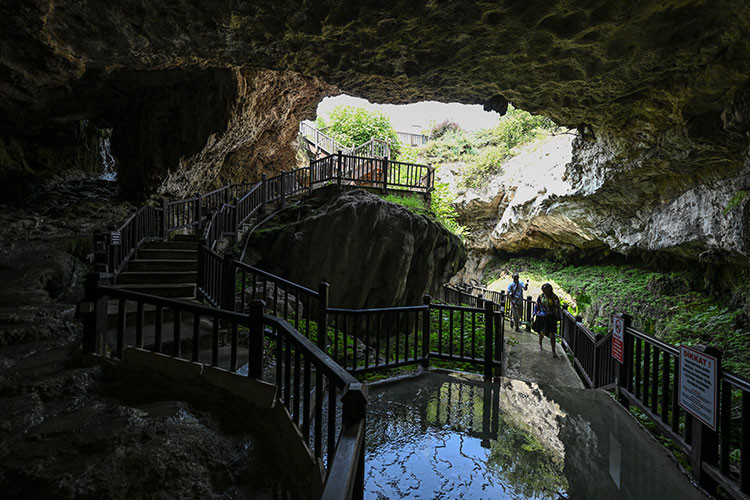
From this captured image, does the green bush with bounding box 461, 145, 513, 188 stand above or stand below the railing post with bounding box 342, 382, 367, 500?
above

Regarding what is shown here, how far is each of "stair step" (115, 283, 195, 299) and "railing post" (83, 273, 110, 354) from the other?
9.76 ft

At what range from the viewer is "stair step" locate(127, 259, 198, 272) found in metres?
7.56

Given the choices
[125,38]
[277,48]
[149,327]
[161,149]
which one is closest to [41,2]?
[125,38]

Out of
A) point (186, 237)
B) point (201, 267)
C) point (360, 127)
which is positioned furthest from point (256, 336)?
point (360, 127)

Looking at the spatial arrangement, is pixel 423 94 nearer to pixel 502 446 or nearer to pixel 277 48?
pixel 277 48

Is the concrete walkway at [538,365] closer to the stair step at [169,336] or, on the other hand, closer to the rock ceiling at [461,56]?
the stair step at [169,336]

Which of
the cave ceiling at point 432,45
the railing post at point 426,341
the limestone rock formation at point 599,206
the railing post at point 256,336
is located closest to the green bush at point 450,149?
the limestone rock formation at point 599,206

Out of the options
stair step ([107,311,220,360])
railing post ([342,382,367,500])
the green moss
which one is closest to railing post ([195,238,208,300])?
stair step ([107,311,220,360])

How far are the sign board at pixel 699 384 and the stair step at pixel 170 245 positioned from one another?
957cm

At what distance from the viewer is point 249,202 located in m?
11.0

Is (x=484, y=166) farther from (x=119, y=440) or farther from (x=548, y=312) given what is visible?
(x=119, y=440)

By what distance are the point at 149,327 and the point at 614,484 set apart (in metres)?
6.43

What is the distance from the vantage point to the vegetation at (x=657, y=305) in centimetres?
951

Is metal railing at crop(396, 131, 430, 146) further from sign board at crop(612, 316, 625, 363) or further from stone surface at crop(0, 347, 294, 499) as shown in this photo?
stone surface at crop(0, 347, 294, 499)
